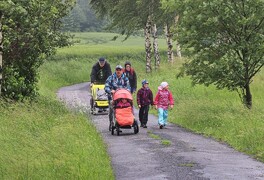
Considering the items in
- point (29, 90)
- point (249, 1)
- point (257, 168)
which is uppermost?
point (249, 1)

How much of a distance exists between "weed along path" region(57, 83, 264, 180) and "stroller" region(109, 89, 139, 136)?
0.93ft

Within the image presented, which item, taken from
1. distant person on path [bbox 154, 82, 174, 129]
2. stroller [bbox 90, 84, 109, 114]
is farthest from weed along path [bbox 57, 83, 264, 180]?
stroller [bbox 90, 84, 109, 114]

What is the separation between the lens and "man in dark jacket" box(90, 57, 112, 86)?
762 inches

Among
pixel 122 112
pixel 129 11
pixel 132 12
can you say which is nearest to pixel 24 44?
pixel 122 112

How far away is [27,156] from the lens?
9156 millimetres

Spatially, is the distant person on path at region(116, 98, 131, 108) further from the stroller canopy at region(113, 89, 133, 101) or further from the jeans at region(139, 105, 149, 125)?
the jeans at region(139, 105, 149, 125)

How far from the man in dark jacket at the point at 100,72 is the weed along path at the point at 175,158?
4.72 m

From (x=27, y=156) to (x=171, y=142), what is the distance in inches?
194

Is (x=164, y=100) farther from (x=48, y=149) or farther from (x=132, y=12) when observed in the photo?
(x=132, y=12)

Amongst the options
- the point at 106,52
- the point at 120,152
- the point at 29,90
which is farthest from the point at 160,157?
the point at 106,52

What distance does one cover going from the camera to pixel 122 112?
14422 millimetres

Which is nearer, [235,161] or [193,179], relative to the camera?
[193,179]

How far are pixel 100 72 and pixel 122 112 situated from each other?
5513 millimetres

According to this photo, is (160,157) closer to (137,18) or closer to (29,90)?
(29,90)
